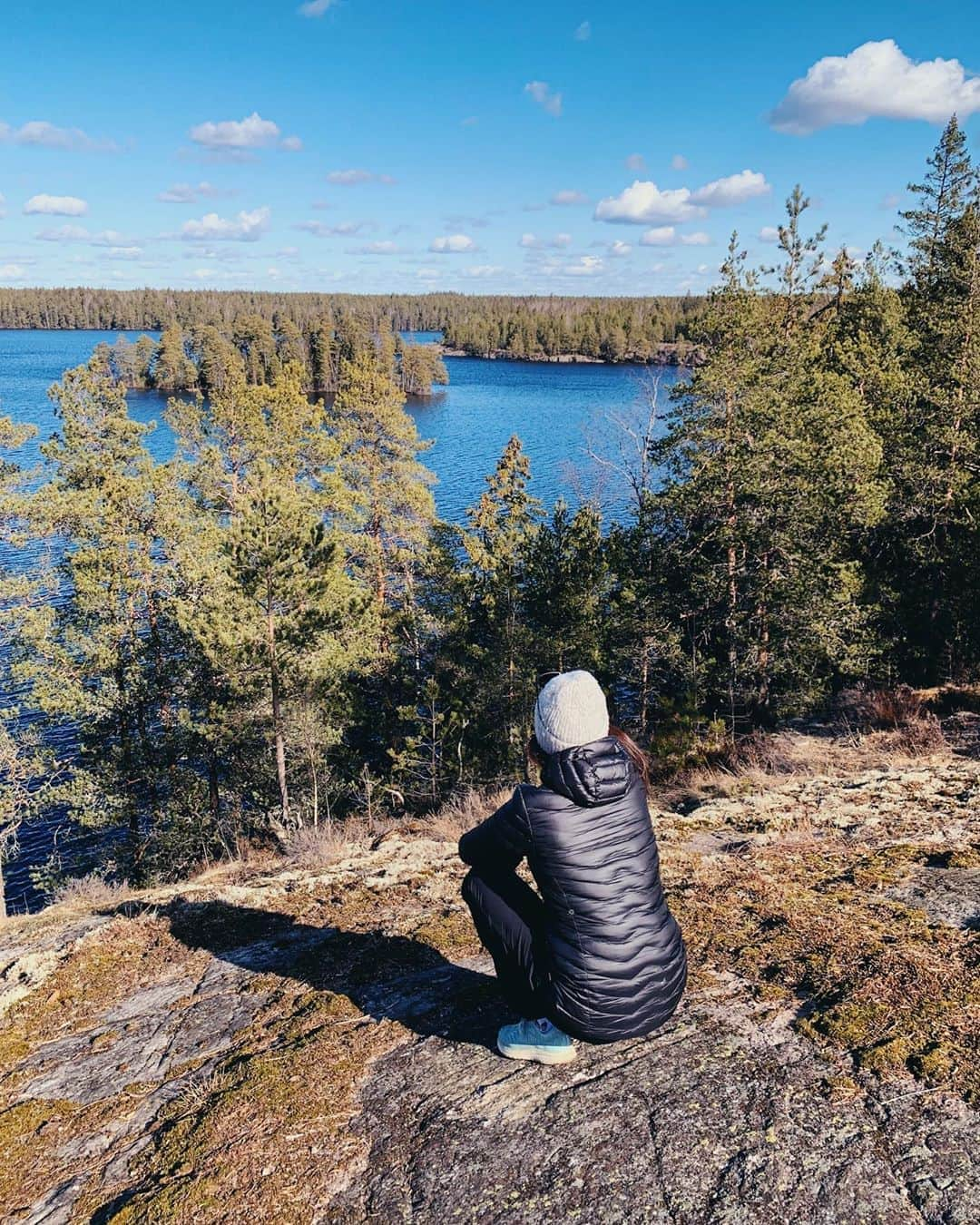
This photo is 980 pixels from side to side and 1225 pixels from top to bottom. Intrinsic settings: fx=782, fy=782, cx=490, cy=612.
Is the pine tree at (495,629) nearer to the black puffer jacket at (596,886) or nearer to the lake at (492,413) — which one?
the lake at (492,413)

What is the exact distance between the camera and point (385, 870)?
6766 millimetres

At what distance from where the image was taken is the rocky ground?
2.94 meters

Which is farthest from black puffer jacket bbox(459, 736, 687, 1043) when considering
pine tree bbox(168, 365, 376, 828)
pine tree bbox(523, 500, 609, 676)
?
pine tree bbox(523, 500, 609, 676)

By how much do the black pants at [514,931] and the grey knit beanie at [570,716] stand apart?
75 centimetres

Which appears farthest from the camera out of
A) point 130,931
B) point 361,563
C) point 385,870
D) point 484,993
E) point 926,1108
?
point 361,563

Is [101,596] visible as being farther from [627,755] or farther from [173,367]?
[173,367]

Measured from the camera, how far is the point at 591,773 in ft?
10.6

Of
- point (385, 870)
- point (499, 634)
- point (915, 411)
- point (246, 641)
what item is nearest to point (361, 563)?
point (499, 634)

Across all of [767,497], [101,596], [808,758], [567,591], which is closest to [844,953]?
[808,758]

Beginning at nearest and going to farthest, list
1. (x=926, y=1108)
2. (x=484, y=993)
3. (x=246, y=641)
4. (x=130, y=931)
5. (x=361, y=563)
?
(x=926, y=1108) → (x=484, y=993) → (x=130, y=931) → (x=246, y=641) → (x=361, y=563)

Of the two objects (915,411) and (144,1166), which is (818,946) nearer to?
(144,1166)

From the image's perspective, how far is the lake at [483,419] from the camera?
32.1 m

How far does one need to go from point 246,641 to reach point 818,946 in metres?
14.2

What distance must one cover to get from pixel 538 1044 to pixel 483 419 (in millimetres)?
68152
